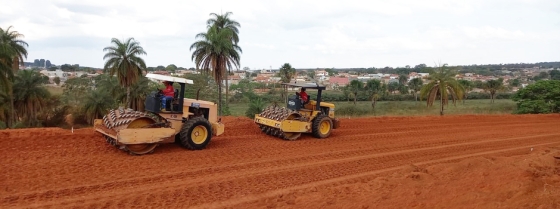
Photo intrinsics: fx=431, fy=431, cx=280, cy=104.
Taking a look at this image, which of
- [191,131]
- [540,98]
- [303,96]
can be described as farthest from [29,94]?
[540,98]

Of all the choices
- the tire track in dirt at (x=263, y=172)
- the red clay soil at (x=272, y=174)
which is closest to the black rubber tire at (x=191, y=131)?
the red clay soil at (x=272, y=174)

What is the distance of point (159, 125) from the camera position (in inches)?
420

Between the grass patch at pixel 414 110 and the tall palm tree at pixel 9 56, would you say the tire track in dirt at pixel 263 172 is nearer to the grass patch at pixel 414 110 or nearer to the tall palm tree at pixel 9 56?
the grass patch at pixel 414 110

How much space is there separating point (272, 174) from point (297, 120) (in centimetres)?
441

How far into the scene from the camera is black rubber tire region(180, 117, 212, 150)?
10844 mm

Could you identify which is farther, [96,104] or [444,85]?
[96,104]

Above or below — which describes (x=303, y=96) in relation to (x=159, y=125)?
above

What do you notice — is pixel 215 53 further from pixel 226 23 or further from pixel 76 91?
pixel 76 91

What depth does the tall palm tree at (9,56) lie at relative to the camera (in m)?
31.2

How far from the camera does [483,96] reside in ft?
247

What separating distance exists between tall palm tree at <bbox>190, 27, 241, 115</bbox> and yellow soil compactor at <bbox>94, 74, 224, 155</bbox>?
72.6 ft

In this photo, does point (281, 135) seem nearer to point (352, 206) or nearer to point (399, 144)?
point (399, 144)

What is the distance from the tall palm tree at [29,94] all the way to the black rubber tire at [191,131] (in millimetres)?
33500

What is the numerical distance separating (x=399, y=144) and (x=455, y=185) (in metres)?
5.70
